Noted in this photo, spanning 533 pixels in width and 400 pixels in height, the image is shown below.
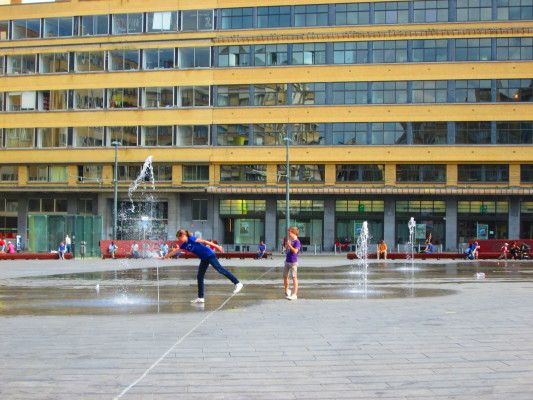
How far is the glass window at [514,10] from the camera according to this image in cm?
5425

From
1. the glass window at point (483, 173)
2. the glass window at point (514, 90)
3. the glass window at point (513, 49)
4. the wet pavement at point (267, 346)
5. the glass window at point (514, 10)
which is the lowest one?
the wet pavement at point (267, 346)

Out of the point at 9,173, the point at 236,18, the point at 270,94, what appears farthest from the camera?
Answer: the point at 9,173

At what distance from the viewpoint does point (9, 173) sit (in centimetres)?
6203

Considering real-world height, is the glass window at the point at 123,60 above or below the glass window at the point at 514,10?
below

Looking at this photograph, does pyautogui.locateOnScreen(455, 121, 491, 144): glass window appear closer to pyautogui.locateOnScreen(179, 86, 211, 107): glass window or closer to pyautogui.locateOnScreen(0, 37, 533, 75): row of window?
pyautogui.locateOnScreen(0, 37, 533, 75): row of window

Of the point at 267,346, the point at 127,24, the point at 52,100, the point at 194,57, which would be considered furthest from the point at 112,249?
the point at 267,346

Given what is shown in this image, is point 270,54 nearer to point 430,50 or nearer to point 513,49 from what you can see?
point 430,50

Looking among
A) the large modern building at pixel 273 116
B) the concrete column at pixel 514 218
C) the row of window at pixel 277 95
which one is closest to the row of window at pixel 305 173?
the large modern building at pixel 273 116

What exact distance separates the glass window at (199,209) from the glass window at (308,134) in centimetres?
966

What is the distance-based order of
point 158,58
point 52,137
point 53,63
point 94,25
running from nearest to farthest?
point 158,58, point 52,137, point 94,25, point 53,63

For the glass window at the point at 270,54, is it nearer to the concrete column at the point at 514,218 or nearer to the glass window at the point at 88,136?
the glass window at the point at 88,136

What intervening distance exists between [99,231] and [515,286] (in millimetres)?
Answer: 31526

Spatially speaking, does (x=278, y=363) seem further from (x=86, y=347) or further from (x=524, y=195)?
(x=524, y=195)

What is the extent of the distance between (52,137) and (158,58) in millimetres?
11917
